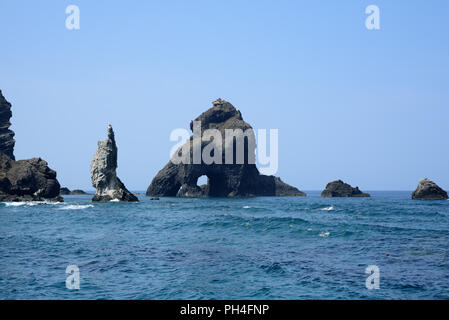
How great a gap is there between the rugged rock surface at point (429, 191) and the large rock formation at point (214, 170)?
180 ft

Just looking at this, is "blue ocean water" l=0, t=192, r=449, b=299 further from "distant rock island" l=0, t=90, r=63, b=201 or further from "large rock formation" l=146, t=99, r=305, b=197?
"large rock formation" l=146, t=99, r=305, b=197

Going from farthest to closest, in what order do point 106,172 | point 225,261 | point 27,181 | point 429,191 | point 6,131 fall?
point 6,131 → point 429,191 → point 27,181 → point 106,172 → point 225,261

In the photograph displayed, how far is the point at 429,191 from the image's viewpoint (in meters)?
Answer: 98.2

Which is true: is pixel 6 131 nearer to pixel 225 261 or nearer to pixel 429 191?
pixel 225 261

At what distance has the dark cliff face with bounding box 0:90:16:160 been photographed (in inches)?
4050

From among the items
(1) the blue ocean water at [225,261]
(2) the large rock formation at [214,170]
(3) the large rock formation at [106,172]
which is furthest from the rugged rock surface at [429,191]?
(3) the large rock formation at [106,172]

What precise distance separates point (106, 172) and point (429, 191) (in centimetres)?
7752

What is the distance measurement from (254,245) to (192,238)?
18.8ft

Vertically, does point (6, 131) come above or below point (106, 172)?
above

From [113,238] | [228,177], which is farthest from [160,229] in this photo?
[228,177]

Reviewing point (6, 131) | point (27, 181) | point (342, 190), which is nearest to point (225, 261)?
point (27, 181)

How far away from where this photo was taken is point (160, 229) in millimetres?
35719

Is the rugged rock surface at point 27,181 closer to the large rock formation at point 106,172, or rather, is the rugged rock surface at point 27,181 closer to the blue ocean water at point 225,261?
the large rock formation at point 106,172

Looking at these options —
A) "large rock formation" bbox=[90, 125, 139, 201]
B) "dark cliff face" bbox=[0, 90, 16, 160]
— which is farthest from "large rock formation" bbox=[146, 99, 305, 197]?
"dark cliff face" bbox=[0, 90, 16, 160]
